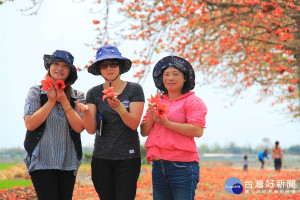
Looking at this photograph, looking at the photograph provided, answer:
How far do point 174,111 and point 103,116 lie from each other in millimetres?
588

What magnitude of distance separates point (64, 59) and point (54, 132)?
2.03 feet

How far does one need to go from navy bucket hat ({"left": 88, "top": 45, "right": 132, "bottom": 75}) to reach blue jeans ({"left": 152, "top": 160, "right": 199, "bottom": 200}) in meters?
0.87

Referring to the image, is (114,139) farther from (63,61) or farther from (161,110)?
(63,61)

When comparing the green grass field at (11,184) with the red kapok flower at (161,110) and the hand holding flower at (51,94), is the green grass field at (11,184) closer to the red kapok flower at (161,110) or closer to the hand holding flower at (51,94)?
the hand holding flower at (51,94)

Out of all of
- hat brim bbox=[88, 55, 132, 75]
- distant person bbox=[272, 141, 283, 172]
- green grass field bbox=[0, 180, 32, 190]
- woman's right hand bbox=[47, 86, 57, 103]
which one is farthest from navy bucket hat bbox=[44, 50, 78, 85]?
distant person bbox=[272, 141, 283, 172]

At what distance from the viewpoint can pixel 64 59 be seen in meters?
3.01

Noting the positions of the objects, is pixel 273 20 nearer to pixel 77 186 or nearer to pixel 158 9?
pixel 158 9

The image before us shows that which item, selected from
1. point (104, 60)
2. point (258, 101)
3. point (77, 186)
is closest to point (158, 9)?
point (77, 186)

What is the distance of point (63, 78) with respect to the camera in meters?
3.05

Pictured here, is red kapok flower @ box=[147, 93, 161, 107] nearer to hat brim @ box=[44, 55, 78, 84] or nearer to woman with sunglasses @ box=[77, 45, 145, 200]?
woman with sunglasses @ box=[77, 45, 145, 200]

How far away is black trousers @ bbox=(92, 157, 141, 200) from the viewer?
9.40ft

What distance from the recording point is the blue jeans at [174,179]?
9.02 ft

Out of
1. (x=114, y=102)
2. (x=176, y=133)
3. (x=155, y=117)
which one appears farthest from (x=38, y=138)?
(x=176, y=133)

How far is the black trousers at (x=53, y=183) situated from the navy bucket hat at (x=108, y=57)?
0.92m
